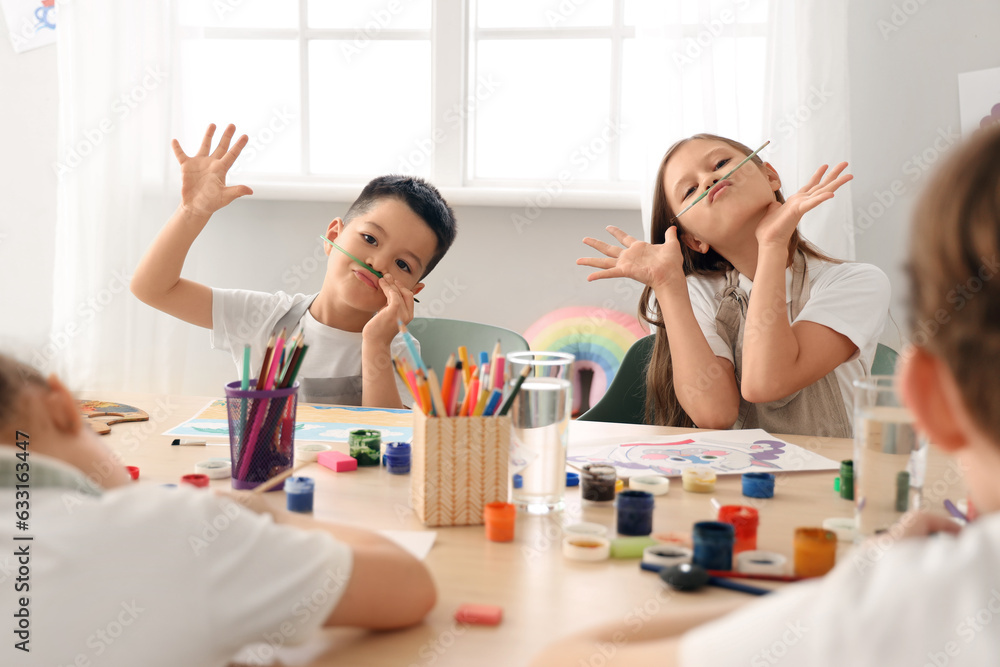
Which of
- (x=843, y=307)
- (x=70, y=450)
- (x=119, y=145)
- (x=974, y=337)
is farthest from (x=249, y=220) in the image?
(x=974, y=337)

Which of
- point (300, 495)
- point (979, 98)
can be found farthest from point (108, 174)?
point (979, 98)

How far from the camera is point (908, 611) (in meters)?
0.38

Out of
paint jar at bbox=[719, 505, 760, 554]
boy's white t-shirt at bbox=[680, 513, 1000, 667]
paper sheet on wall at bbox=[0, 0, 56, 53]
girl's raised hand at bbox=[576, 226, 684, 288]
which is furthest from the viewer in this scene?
paper sheet on wall at bbox=[0, 0, 56, 53]

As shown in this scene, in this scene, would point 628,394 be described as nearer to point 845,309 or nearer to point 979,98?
point 845,309

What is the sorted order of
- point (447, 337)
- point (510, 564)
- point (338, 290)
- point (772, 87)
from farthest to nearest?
point (772, 87)
point (447, 337)
point (338, 290)
point (510, 564)

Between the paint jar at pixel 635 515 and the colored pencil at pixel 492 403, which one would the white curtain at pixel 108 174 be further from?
the paint jar at pixel 635 515

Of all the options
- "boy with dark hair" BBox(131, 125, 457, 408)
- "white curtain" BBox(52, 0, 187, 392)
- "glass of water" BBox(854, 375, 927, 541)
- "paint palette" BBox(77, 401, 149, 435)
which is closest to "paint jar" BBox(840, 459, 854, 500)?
"glass of water" BBox(854, 375, 927, 541)

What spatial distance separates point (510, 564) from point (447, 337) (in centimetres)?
109

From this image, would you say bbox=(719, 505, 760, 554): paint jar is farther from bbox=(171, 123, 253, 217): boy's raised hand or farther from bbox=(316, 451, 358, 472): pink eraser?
bbox=(171, 123, 253, 217): boy's raised hand

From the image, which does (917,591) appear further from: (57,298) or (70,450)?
(57,298)

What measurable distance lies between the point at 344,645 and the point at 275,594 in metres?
0.08

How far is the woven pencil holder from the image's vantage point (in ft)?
2.72

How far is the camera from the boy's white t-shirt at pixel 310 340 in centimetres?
163

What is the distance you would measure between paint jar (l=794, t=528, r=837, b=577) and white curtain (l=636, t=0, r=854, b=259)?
152 centimetres
